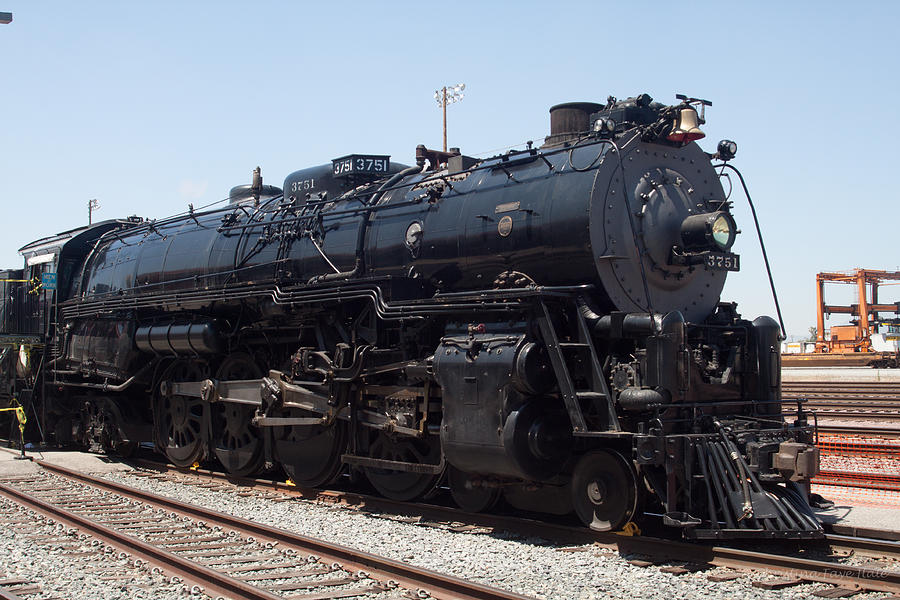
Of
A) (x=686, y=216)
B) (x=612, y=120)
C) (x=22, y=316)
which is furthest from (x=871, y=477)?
(x=22, y=316)

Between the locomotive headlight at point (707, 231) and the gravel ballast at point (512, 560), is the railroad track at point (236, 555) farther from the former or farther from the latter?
the locomotive headlight at point (707, 231)

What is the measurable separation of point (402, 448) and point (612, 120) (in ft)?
14.4

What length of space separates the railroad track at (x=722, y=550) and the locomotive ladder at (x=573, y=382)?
1.01m

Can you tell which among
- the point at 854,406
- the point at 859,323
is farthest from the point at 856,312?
the point at 854,406

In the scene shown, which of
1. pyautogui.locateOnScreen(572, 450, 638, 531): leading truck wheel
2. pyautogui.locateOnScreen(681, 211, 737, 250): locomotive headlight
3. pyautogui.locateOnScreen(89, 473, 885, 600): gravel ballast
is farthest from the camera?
pyautogui.locateOnScreen(681, 211, 737, 250): locomotive headlight

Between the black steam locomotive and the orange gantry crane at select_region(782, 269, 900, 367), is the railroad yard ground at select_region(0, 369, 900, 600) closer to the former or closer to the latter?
the black steam locomotive

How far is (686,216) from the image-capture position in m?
8.73

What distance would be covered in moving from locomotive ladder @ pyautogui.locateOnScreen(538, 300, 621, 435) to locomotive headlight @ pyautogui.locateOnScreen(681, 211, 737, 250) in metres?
1.55

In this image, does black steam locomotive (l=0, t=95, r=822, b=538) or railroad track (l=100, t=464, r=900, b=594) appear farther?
black steam locomotive (l=0, t=95, r=822, b=538)

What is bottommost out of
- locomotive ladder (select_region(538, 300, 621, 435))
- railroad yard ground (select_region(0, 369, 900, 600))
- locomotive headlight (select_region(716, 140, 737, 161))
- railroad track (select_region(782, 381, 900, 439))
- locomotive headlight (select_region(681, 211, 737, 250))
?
railroad yard ground (select_region(0, 369, 900, 600))

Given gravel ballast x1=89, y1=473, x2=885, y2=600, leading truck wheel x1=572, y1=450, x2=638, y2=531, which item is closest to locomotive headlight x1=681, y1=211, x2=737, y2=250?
leading truck wheel x1=572, y1=450, x2=638, y2=531

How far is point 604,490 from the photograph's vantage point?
300 inches

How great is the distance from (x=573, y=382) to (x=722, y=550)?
1979 mm

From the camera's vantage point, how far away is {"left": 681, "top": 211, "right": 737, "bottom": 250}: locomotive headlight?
8344 millimetres
